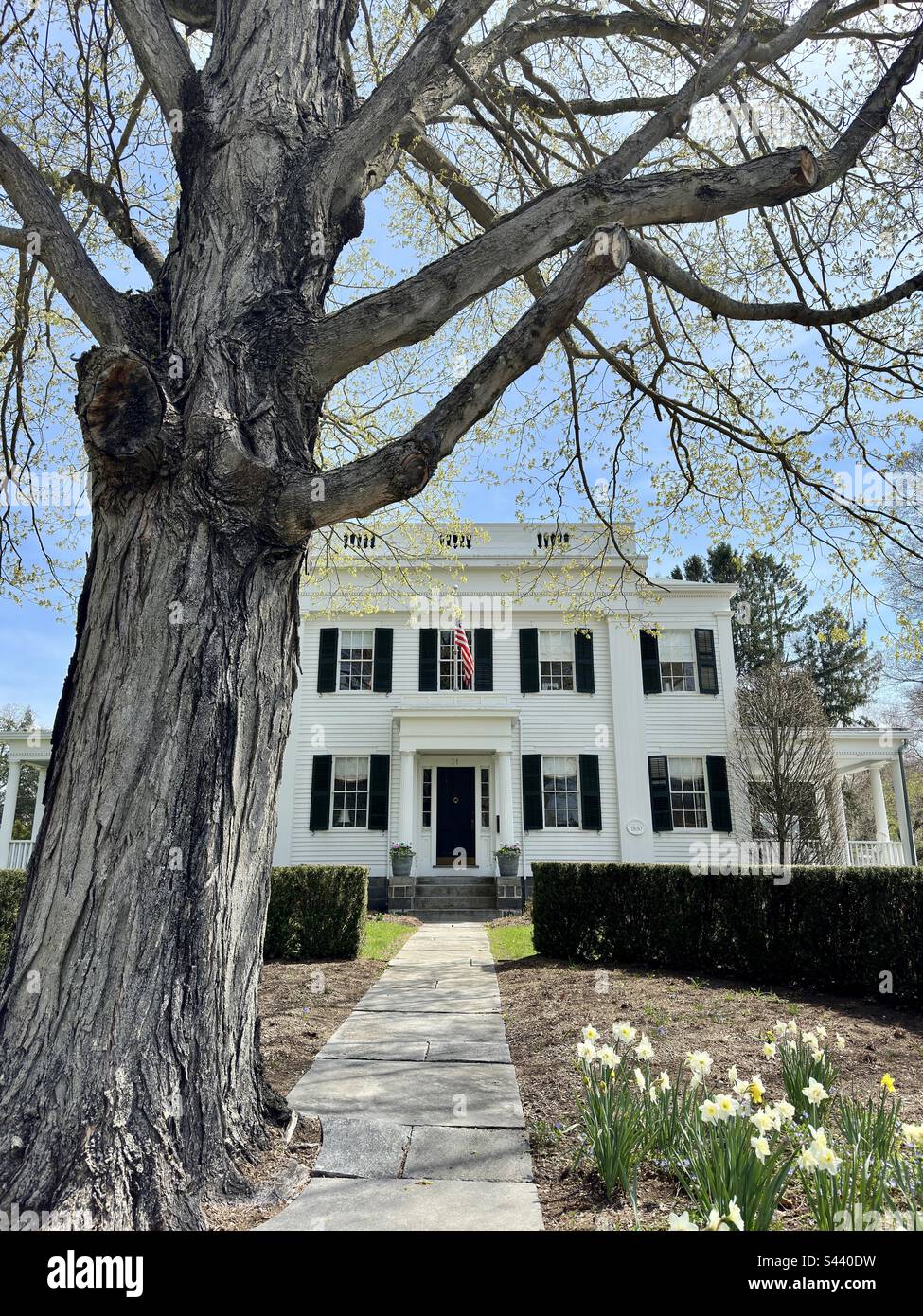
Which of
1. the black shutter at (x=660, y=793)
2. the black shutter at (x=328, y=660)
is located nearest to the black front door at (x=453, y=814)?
the black shutter at (x=328, y=660)

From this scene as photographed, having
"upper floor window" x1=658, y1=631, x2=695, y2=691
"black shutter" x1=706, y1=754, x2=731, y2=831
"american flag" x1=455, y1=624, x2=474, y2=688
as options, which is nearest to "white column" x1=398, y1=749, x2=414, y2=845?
"american flag" x1=455, y1=624, x2=474, y2=688

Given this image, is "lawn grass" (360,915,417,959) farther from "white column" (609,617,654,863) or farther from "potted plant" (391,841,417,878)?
"white column" (609,617,654,863)

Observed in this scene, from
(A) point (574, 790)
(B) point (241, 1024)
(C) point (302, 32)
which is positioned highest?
(C) point (302, 32)

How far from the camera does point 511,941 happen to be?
434 inches

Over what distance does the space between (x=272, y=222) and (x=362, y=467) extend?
149 centimetres

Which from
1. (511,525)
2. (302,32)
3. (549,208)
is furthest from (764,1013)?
(511,525)

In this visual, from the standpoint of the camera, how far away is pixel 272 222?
3.66 meters

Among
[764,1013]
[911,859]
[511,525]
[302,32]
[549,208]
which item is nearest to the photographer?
[549,208]

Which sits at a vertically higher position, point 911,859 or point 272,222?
point 272,222

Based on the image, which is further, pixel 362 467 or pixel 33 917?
pixel 362 467

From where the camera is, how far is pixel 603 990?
22.7 ft
